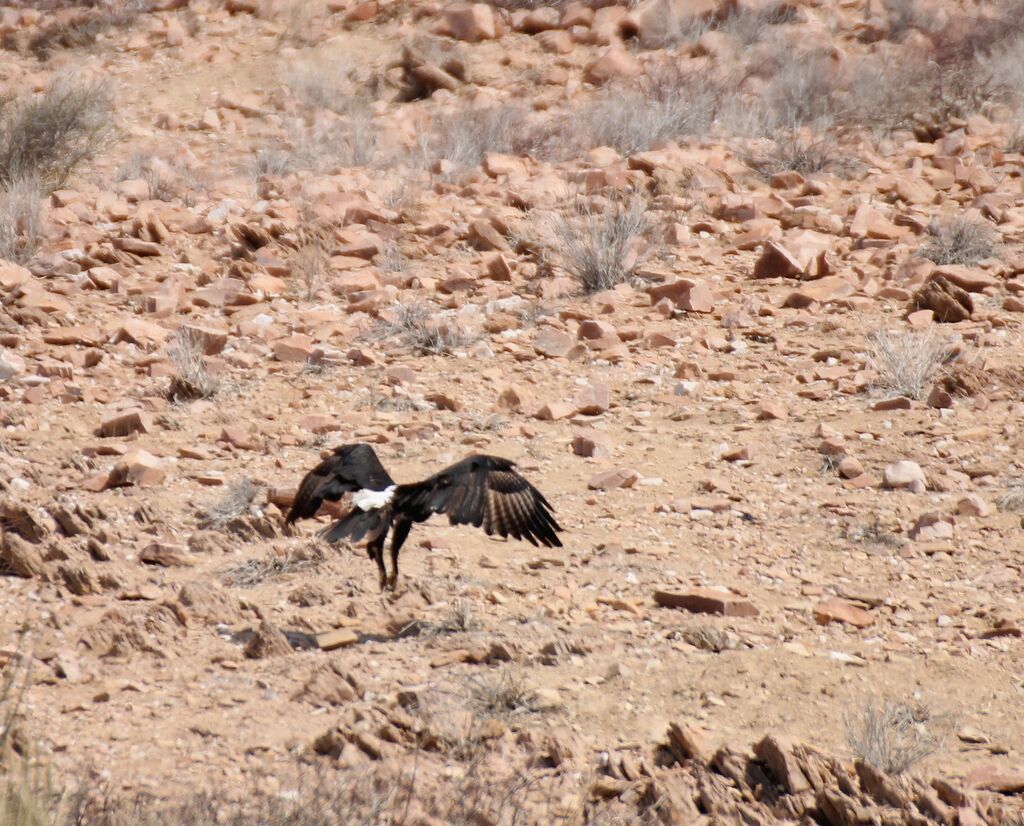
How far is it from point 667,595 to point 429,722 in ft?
4.44

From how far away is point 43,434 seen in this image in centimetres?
662

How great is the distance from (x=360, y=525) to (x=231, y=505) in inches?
51.3

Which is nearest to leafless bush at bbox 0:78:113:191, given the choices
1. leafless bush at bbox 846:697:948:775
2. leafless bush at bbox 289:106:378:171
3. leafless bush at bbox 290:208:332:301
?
leafless bush at bbox 289:106:378:171

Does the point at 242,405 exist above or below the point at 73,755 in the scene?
below

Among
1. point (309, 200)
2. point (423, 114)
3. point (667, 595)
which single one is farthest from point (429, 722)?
point (423, 114)

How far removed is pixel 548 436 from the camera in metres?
6.74

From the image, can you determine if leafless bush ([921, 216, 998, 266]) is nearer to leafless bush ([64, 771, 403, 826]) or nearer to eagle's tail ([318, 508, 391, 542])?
eagle's tail ([318, 508, 391, 542])

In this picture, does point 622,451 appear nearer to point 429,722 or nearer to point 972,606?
point 972,606

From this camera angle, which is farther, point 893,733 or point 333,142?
point 333,142

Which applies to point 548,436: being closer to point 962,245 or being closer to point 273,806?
point 273,806

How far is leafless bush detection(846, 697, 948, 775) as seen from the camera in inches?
151

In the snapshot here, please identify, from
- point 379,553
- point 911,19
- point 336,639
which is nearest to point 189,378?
point 379,553

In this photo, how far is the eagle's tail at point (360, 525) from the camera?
4625mm

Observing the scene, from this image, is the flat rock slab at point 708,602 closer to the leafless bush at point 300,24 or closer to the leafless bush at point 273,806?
the leafless bush at point 273,806
